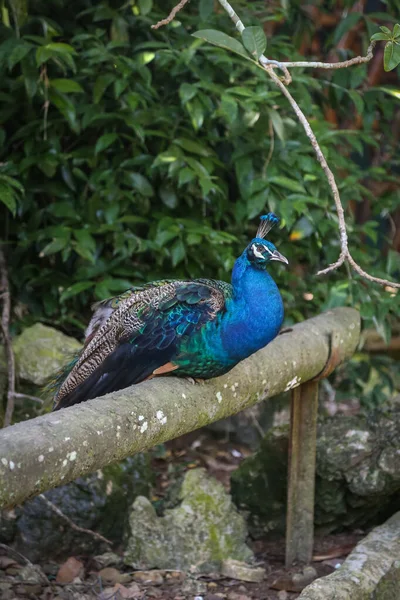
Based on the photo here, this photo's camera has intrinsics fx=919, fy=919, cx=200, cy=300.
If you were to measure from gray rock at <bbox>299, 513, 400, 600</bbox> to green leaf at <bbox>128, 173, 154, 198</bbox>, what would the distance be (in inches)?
67.2

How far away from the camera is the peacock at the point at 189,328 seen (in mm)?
2693

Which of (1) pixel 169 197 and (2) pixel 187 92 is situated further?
(1) pixel 169 197

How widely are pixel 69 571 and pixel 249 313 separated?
3.89 ft

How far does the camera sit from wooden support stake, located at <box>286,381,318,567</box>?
3424 mm

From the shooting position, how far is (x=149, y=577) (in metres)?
3.15

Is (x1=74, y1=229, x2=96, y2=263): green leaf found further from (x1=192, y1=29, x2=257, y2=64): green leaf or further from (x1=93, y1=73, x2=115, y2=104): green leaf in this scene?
(x1=192, y1=29, x2=257, y2=64): green leaf

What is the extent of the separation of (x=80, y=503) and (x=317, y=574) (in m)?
0.92

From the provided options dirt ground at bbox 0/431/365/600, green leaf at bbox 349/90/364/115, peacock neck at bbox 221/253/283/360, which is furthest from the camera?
green leaf at bbox 349/90/364/115

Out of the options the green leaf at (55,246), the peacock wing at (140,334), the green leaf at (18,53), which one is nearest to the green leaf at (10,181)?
the green leaf at (55,246)

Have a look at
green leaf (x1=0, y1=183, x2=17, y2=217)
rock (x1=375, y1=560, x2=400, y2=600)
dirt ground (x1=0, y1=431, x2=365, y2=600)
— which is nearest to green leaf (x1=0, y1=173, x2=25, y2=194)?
green leaf (x1=0, y1=183, x2=17, y2=217)

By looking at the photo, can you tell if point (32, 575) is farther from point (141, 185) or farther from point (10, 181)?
point (141, 185)

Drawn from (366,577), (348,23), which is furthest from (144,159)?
(366,577)

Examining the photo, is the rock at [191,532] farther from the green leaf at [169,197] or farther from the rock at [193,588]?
the green leaf at [169,197]

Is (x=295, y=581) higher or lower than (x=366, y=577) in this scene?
lower
